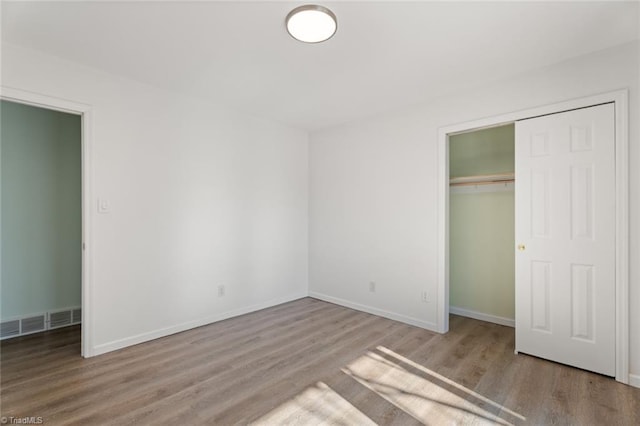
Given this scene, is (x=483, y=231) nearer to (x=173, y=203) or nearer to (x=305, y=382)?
(x=305, y=382)

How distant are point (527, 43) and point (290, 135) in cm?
297

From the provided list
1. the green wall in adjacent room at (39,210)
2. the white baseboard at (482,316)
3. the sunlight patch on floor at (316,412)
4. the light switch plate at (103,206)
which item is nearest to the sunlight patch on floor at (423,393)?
the sunlight patch on floor at (316,412)

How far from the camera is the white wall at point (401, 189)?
2.35 m

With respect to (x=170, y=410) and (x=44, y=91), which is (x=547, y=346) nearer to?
(x=170, y=410)

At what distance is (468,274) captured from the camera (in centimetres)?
381

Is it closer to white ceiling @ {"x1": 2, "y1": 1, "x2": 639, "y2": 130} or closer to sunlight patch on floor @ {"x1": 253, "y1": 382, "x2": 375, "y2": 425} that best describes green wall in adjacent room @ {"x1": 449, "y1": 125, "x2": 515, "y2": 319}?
white ceiling @ {"x1": 2, "y1": 1, "x2": 639, "y2": 130}

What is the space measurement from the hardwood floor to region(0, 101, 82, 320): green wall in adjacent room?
54cm

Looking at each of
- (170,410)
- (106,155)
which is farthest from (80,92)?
(170,410)

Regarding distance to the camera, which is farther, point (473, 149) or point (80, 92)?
point (473, 149)

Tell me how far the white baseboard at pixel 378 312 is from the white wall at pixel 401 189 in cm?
2

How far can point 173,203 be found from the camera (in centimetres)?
323

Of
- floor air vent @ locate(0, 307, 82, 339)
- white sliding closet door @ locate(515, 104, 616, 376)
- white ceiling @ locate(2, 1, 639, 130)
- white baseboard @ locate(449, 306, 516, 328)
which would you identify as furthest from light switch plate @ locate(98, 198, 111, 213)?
white baseboard @ locate(449, 306, 516, 328)

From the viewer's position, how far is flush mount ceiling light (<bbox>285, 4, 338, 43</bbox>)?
189cm

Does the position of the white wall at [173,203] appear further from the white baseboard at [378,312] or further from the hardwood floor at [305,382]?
the white baseboard at [378,312]
